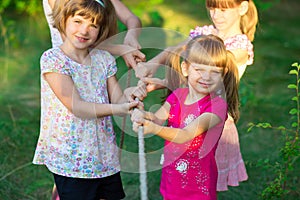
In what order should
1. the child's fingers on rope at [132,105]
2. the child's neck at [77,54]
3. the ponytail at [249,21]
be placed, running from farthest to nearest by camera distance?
the ponytail at [249,21] → the child's neck at [77,54] → the child's fingers on rope at [132,105]

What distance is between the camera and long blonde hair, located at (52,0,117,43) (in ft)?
7.64

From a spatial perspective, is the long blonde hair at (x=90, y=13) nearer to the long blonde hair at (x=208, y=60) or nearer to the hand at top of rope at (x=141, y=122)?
the long blonde hair at (x=208, y=60)

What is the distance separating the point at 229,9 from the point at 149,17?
14.2 ft

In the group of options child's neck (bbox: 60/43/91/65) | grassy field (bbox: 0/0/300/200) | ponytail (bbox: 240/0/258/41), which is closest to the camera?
child's neck (bbox: 60/43/91/65)

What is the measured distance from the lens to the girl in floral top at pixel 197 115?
7.44ft

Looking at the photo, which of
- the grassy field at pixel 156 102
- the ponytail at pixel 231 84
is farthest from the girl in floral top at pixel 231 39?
the ponytail at pixel 231 84

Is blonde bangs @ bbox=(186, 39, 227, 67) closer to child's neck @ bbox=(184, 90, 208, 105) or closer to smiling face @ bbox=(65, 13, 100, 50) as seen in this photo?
child's neck @ bbox=(184, 90, 208, 105)

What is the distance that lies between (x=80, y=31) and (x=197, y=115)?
1.93 ft

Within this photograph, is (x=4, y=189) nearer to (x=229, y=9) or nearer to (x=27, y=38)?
(x=229, y=9)

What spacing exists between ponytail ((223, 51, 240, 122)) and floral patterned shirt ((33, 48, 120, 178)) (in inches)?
20.3

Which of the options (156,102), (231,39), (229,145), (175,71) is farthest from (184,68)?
(156,102)

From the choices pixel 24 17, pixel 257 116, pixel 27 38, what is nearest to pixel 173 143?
pixel 257 116

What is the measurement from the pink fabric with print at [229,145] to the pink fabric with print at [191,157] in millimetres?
494

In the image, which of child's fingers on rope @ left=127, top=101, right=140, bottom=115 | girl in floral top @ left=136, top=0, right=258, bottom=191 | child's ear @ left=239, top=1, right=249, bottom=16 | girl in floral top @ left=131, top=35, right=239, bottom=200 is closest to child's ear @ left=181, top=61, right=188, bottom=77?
girl in floral top @ left=131, top=35, right=239, bottom=200
